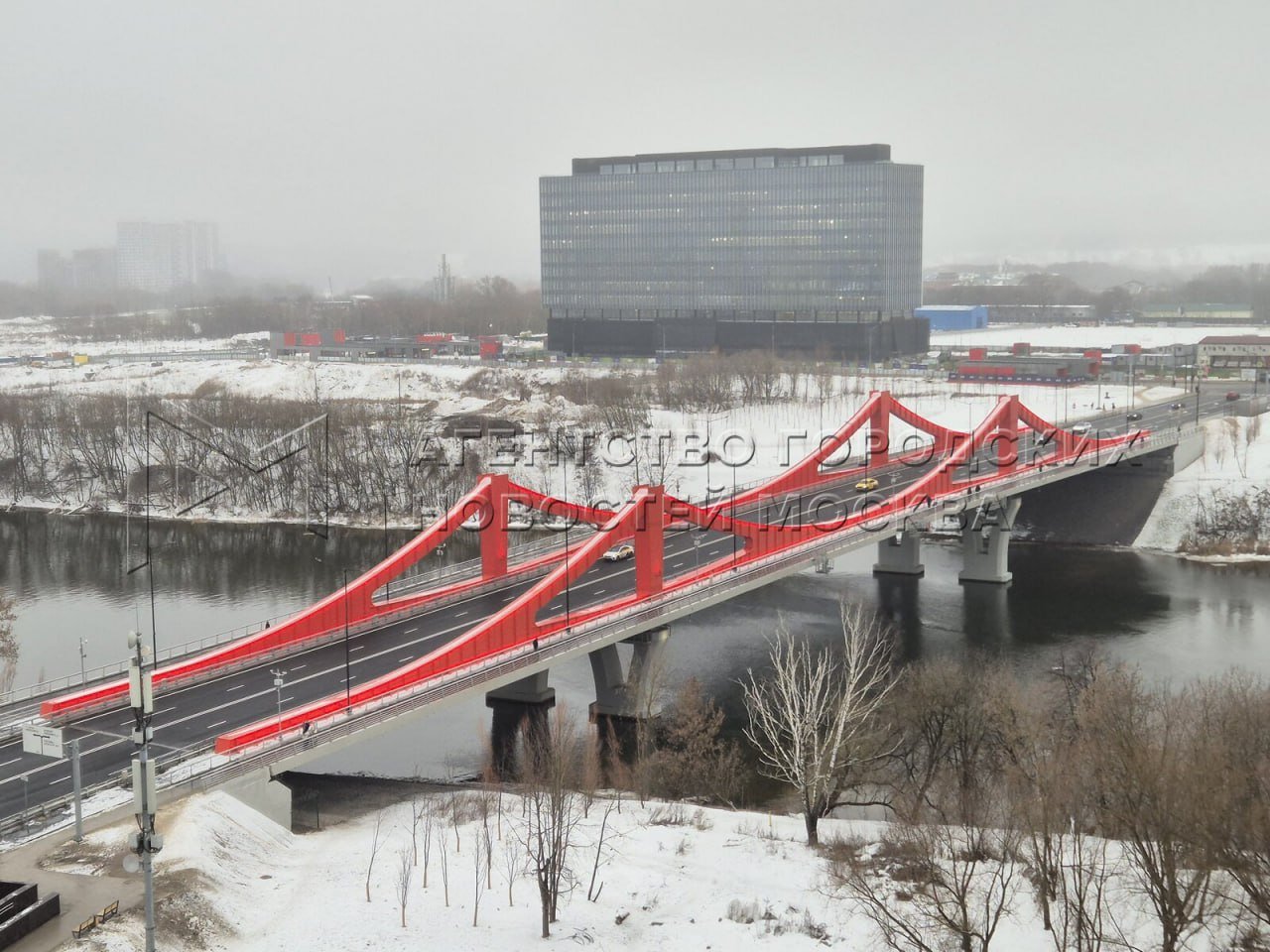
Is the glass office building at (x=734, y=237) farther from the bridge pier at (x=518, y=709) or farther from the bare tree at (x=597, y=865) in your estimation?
the bare tree at (x=597, y=865)

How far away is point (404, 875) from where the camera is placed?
87.6 ft

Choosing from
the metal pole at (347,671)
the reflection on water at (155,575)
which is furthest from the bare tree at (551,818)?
the reflection on water at (155,575)

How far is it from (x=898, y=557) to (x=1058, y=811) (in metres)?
39.0

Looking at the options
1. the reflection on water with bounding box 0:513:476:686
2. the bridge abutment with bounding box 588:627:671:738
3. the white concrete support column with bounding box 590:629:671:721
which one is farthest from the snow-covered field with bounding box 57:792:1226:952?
the reflection on water with bounding box 0:513:476:686

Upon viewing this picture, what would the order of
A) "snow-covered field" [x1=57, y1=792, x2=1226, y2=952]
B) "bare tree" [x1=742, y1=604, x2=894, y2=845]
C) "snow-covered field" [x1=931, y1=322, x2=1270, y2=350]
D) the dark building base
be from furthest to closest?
1. "snow-covered field" [x1=931, y1=322, x2=1270, y2=350]
2. the dark building base
3. "bare tree" [x1=742, y1=604, x2=894, y2=845]
4. "snow-covered field" [x1=57, y1=792, x2=1226, y2=952]

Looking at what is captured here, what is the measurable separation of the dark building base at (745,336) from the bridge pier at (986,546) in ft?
195

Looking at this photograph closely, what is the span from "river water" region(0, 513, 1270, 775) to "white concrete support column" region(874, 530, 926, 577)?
888mm

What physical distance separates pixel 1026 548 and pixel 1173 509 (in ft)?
28.2

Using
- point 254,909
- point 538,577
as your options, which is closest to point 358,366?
point 538,577

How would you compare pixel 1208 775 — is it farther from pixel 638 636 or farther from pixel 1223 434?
pixel 1223 434

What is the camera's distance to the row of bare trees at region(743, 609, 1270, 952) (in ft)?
77.5

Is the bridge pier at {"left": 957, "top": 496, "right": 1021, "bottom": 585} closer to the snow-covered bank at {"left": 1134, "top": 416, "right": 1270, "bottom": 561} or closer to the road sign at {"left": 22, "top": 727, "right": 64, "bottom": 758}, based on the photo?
the snow-covered bank at {"left": 1134, "top": 416, "right": 1270, "bottom": 561}

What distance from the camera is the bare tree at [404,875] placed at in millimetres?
25980

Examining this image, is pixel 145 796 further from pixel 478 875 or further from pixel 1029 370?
pixel 1029 370
